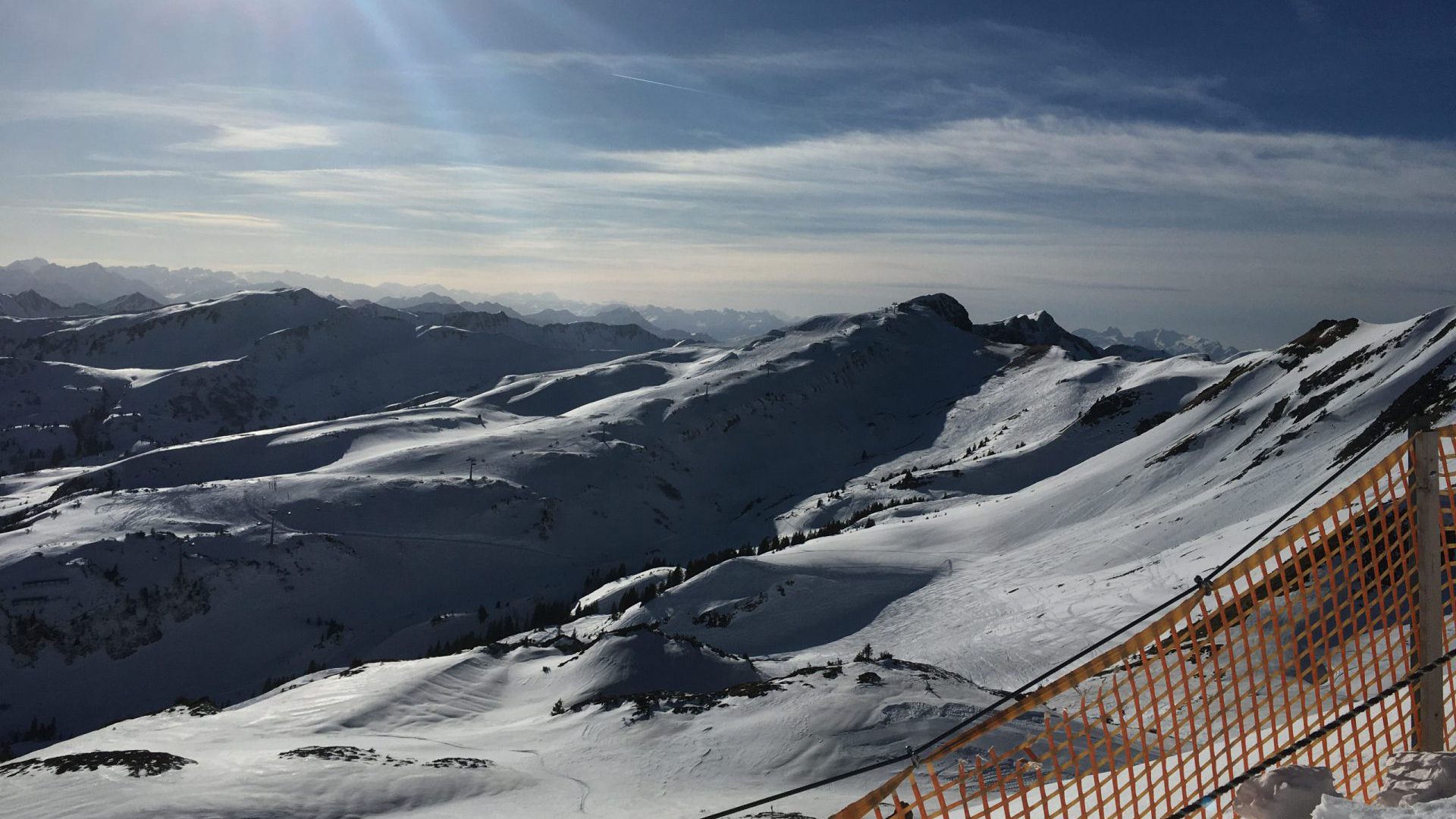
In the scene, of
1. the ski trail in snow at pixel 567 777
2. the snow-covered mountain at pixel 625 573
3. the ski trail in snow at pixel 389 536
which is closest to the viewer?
the ski trail in snow at pixel 567 777

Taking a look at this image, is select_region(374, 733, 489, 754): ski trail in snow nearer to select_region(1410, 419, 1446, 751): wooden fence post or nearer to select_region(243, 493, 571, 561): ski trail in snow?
select_region(1410, 419, 1446, 751): wooden fence post

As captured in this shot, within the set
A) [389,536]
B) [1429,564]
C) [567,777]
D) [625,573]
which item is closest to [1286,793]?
[1429,564]

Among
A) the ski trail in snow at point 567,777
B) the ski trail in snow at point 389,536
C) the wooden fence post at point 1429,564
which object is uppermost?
the wooden fence post at point 1429,564

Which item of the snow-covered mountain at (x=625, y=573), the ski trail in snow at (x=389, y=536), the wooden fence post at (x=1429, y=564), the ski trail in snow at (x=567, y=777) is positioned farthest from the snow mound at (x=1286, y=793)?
the ski trail in snow at (x=389, y=536)

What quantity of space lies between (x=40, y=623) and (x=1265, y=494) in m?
95.0

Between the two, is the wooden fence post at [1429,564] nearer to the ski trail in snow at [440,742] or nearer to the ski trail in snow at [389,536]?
the ski trail in snow at [440,742]

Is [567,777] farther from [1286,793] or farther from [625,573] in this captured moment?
[625,573]

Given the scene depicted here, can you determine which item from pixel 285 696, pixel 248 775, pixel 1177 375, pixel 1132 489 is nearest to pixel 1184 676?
pixel 248 775

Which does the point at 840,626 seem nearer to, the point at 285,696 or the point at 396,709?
the point at 396,709

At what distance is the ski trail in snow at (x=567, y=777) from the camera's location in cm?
1880

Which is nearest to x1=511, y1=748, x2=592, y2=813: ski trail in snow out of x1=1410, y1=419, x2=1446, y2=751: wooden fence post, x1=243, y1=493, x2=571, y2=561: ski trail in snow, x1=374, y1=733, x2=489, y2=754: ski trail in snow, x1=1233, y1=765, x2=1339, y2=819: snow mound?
x1=374, y1=733, x2=489, y2=754: ski trail in snow

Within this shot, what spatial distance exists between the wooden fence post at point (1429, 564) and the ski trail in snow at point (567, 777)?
Result: 16.7 meters

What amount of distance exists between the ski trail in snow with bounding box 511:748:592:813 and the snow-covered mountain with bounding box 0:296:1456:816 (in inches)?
3.6

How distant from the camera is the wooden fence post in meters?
6.17
